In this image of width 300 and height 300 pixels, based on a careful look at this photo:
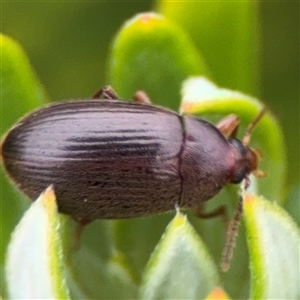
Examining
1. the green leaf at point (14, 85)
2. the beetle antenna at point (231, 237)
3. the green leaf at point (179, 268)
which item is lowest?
the beetle antenna at point (231, 237)

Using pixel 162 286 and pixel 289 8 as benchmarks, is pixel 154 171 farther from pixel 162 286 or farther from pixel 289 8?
pixel 289 8

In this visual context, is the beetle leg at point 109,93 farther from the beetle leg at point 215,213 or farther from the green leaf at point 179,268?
the green leaf at point 179,268

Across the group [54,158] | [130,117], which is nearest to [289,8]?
[130,117]

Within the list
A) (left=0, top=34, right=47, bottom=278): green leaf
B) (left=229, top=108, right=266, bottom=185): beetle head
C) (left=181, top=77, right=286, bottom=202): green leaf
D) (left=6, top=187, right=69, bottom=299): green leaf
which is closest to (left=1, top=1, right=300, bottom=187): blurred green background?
(left=229, top=108, right=266, bottom=185): beetle head

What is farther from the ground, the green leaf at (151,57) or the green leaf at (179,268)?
the green leaf at (151,57)

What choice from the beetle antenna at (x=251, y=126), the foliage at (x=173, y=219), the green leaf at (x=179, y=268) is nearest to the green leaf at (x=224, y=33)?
the foliage at (x=173, y=219)

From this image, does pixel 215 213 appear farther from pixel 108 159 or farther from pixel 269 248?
pixel 269 248

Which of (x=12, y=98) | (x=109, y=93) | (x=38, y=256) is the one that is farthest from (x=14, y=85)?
(x=38, y=256)
